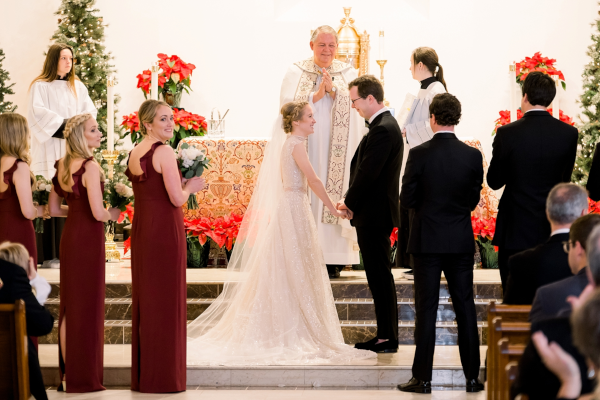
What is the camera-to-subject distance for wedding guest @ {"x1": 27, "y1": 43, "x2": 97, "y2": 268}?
7.41 meters

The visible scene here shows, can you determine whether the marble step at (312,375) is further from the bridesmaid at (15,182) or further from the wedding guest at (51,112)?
the wedding guest at (51,112)

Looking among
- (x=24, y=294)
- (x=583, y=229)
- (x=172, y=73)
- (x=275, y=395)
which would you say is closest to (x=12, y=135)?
(x=24, y=294)

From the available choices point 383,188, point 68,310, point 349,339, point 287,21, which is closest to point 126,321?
point 68,310

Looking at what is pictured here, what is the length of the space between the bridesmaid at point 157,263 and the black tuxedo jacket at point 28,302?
101 cm

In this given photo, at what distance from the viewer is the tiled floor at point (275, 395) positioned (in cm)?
457

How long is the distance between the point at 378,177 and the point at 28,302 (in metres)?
2.58

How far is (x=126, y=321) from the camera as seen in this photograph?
605 cm

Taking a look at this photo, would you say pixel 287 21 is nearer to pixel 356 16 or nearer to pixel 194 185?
pixel 356 16

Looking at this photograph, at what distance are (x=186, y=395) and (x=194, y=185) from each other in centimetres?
130

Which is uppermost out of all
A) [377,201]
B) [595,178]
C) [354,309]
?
[595,178]

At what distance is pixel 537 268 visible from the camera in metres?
3.35

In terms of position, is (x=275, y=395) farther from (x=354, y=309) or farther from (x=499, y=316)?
(x=499, y=316)

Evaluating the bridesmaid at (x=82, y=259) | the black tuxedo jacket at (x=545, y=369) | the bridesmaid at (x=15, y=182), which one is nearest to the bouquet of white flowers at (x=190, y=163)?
the bridesmaid at (x=82, y=259)

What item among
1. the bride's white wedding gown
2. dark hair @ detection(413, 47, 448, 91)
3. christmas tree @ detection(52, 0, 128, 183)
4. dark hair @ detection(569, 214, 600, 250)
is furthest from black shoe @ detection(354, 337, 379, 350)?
christmas tree @ detection(52, 0, 128, 183)
